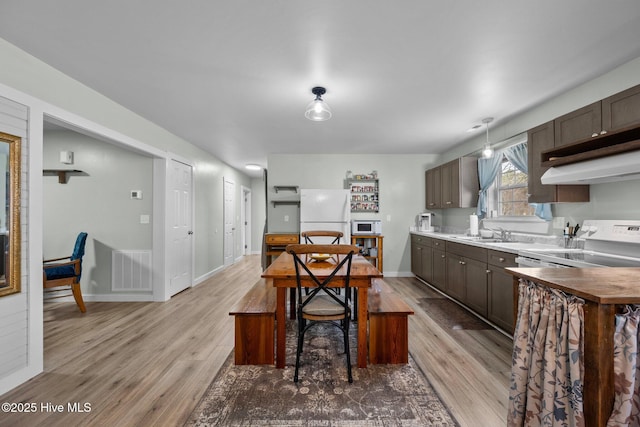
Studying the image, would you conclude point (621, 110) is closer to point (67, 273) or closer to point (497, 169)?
point (497, 169)

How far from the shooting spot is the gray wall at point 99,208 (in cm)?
381

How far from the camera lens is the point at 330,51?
6.68 feet

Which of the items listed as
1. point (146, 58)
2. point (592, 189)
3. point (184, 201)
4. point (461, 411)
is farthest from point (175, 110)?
point (592, 189)

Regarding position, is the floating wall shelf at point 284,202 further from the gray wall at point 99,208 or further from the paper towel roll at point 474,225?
the paper towel roll at point 474,225

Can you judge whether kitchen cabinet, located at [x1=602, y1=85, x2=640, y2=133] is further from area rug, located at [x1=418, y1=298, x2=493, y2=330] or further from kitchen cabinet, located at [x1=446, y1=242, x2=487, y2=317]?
area rug, located at [x1=418, y1=298, x2=493, y2=330]

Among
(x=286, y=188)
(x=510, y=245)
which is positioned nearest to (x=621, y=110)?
(x=510, y=245)

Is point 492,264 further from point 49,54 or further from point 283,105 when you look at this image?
point 49,54

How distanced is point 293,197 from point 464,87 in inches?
136

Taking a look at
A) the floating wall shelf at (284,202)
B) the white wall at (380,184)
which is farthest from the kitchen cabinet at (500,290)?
the floating wall shelf at (284,202)

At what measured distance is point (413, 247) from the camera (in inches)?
208

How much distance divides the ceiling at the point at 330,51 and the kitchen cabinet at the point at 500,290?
1595 millimetres

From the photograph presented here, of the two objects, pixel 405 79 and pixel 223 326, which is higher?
pixel 405 79

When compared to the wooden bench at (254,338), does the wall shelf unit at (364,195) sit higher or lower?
higher

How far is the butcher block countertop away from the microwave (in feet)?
12.0
